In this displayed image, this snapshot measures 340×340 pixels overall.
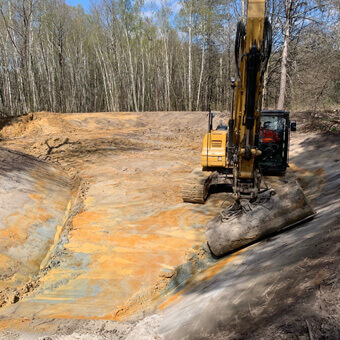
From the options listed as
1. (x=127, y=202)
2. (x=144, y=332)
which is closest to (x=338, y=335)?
(x=144, y=332)

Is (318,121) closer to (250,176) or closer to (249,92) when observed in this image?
(250,176)

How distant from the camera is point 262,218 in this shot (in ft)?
15.8

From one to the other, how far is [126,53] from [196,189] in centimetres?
2862

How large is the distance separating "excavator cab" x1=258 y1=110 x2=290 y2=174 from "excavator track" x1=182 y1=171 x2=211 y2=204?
182 centimetres

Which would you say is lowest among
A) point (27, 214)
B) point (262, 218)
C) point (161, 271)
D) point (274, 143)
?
point (161, 271)

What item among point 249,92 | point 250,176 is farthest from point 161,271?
point 249,92

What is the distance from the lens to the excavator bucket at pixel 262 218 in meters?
4.80

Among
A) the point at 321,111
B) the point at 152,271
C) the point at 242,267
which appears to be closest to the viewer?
the point at 242,267

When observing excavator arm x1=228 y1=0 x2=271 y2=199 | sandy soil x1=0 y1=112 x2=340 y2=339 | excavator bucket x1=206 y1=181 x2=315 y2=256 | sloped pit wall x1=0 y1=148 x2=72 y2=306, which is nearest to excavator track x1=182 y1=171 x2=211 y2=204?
sandy soil x1=0 y1=112 x2=340 y2=339

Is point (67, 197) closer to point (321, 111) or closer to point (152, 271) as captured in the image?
point (152, 271)

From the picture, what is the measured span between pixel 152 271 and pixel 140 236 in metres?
1.34

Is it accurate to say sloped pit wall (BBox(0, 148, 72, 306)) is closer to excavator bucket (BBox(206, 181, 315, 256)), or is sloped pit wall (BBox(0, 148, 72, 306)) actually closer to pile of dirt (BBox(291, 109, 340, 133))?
excavator bucket (BBox(206, 181, 315, 256))

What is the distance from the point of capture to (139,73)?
33.2 m

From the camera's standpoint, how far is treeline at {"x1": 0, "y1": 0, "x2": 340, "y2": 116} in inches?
727
